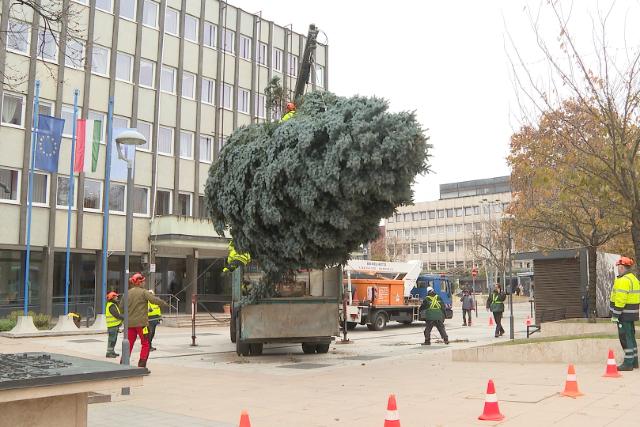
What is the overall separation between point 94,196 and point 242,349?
57.2ft

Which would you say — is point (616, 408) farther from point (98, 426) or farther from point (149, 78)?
point (149, 78)

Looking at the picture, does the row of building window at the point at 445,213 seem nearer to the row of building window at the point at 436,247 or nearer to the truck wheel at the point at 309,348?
the row of building window at the point at 436,247

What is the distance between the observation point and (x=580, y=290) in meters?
22.9

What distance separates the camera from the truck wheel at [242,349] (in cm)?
1577

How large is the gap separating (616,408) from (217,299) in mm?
29211

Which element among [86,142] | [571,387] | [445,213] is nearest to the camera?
[571,387]

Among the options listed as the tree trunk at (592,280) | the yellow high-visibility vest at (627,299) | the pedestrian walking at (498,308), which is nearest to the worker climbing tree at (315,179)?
the yellow high-visibility vest at (627,299)

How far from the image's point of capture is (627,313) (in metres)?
10.9

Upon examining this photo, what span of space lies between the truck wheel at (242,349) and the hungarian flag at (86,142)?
13.1m

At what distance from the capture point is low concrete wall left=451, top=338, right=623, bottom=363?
41.0ft

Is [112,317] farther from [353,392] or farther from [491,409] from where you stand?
[491,409]

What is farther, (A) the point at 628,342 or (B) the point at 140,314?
(B) the point at 140,314

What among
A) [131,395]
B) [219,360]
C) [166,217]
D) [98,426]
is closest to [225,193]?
[219,360]

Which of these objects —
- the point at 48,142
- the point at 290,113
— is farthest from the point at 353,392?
the point at 48,142
